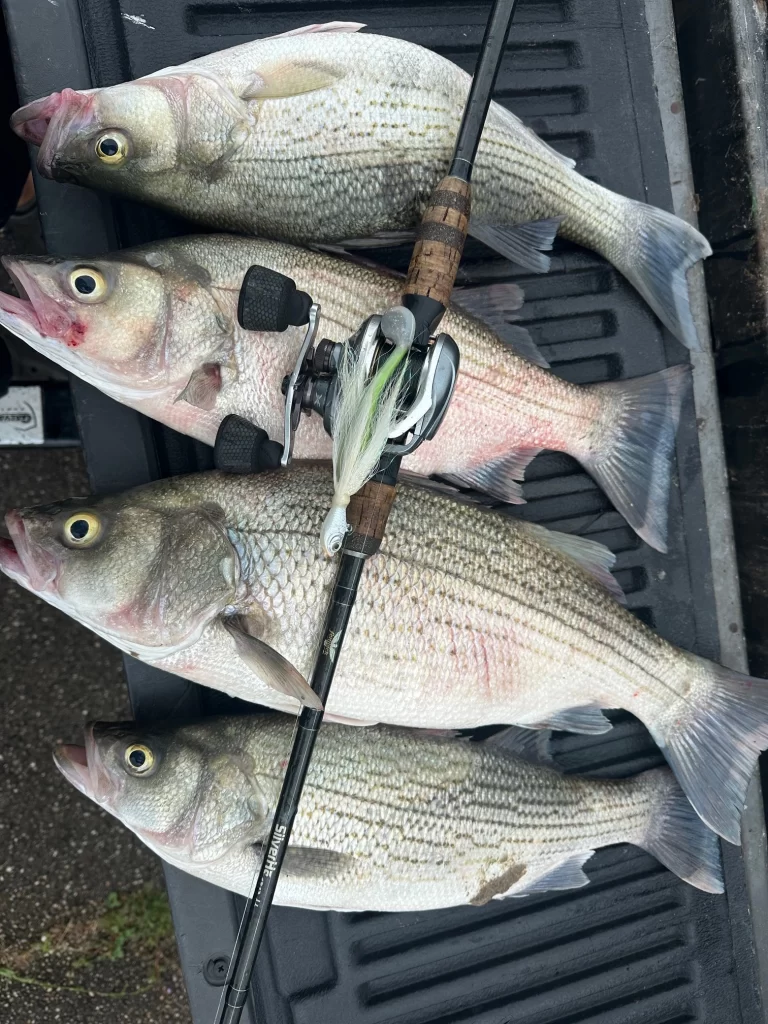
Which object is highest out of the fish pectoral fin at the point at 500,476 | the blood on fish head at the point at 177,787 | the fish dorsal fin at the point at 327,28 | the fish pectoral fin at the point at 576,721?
the fish dorsal fin at the point at 327,28

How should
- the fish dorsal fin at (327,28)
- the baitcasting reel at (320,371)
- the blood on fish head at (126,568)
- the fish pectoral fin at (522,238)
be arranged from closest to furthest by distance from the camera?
the baitcasting reel at (320,371)
the blood on fish head at (126,568)
the fish dorsal fin at (327,28)
the fish pectoral fin at (522,238)

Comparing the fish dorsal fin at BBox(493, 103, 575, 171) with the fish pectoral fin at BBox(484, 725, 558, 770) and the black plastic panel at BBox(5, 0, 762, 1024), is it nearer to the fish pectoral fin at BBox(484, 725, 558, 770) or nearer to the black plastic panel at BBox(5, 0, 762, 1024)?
the black plastic panel at BBox(5, 0, 762, 1024)

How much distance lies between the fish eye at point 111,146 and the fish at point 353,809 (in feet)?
4.29

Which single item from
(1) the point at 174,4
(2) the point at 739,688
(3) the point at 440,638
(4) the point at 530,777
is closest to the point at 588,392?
(3) the point at 440,638

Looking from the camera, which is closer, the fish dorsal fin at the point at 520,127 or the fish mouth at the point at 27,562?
the fish mouth at the point at 27,562

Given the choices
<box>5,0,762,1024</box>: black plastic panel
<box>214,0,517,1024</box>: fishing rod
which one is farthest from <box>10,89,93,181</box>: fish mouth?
<box>214,0,517,1024</box>: fishing rod

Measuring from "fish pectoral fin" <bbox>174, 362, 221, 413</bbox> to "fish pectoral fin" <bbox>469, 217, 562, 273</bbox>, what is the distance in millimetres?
760

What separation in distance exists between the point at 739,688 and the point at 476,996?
3.74ft

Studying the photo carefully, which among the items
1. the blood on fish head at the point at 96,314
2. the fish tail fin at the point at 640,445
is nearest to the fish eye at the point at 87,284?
the blood on fish head at the point at 96,314

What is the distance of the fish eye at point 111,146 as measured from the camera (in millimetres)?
1613

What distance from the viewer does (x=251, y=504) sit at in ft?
5.39

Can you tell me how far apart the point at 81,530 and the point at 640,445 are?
4.65ft

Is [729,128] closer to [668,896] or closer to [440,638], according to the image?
[440,638]

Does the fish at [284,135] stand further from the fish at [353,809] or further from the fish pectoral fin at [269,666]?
the fish at [353,809]
